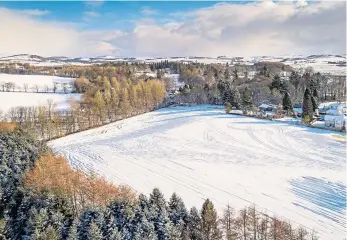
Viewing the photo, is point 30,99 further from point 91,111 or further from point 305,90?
point 305,90

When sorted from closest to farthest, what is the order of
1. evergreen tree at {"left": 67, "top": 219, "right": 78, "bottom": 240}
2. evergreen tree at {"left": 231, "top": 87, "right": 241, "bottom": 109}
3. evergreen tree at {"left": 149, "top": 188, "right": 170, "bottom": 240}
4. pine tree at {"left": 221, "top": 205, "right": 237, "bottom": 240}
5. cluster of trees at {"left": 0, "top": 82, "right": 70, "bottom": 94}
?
evergreen tree at {"left": 67, "top": 219, "right": 78, "bottom": 240}, evergreen tree at {"left": 149, "top": 188, "right": 170, "bottom": 240}, pine tree at {"left": 221, "top": 205, "right": 237, "bottom": 240}, evergreen tree at {"left": 231, "top": 87, "right": 241, "bottom": 109}, cluster of trees at {"left": 0, "top": 82, "right": 70, "bottom": 94}

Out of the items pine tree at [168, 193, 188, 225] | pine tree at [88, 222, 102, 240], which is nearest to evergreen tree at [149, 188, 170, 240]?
pine tree at [168, 193, 188, 225]

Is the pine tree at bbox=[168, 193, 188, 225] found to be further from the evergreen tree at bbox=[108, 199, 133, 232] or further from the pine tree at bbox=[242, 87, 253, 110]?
the pine tree at bbox=[242, 87, 253, 110]

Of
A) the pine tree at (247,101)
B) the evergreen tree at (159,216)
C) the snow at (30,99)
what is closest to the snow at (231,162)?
the pine tree at (247,101)

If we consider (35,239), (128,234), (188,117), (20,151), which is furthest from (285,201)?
(188,117)

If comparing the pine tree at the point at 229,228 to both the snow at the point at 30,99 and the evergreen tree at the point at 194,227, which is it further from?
the snow at the point at 30,99

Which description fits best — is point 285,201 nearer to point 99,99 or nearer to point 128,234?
point 128,234
